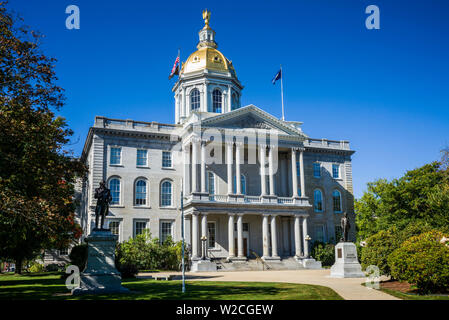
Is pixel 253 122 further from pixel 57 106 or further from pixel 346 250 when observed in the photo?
pixel 57 106

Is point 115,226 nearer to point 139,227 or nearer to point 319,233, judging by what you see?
point 139,227

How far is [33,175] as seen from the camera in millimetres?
17781

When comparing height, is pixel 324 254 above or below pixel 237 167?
below

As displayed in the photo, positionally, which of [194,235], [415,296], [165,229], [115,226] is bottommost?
[415,296]

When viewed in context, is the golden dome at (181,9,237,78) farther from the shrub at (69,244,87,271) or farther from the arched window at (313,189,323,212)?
the shrub at (69,244,87,271)

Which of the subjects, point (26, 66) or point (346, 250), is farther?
point (346, 250)

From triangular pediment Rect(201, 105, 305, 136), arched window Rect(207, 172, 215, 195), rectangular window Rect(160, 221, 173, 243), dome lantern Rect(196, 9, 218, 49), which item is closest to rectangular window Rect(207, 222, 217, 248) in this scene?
arched window Rect(207, 172, 215, 195)

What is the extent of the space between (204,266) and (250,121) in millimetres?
16084

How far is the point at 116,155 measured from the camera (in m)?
44.7

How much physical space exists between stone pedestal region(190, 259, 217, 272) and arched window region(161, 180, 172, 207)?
8850mm

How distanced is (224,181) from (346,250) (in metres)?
21.4

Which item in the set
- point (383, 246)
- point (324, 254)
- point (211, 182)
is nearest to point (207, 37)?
point (211, 182)
